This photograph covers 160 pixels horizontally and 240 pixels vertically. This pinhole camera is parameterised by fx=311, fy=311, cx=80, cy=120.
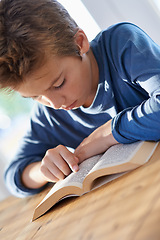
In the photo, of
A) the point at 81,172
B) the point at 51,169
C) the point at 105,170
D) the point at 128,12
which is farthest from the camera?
the point at 128,12

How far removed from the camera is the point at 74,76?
99 centimetres

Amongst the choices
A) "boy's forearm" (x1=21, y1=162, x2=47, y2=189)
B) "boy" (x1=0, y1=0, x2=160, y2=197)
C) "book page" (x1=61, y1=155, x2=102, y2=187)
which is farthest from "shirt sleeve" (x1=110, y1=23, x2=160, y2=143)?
"boy's forearm" (x1=21, y1=162, x2=47, y2=189)

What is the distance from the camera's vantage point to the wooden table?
488 millimetres

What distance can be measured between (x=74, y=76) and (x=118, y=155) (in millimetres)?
325

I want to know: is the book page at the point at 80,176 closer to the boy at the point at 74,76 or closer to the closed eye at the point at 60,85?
the boy at the point at 74,76

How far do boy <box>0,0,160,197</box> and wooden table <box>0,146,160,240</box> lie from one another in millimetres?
144

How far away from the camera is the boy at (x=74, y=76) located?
88 centimetres

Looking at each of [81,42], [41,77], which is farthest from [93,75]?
[41,77]

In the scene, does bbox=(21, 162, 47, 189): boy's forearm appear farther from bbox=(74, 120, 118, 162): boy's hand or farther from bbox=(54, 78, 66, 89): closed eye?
bbox=(54, 78, 66, 89): closed eye

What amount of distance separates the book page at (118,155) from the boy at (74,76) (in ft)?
0.10

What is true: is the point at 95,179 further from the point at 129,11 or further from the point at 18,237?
the point at 129,11

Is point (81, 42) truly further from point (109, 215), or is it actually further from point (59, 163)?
point (109, 215)

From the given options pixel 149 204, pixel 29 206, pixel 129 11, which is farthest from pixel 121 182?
pixel 129 11

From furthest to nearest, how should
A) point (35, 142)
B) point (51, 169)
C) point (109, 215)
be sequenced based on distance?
point (35, 142) → point (51, 169) → point (109, 215)
